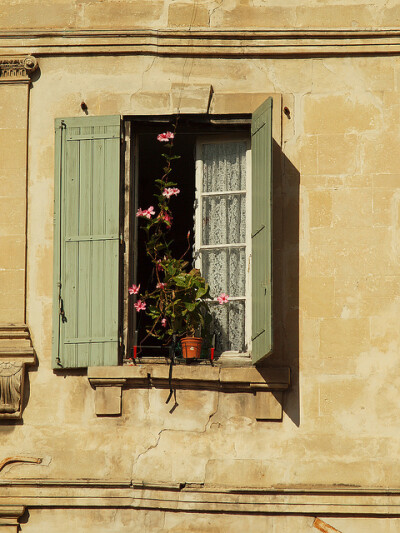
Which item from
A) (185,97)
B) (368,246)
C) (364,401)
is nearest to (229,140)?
(185,97)

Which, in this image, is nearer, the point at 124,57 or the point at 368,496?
the point at 368,496

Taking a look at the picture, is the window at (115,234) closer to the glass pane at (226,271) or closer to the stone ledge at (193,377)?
the glass pane at (226,271)

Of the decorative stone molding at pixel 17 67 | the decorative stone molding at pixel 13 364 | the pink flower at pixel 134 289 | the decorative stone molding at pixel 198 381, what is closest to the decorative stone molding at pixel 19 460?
the decorative stone molding at pixel 13 364

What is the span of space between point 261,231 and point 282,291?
528 mm

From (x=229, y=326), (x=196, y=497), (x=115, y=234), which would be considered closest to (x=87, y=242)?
(x=115, y=234)

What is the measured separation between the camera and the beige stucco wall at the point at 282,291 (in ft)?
43.9

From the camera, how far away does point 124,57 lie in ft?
46.8

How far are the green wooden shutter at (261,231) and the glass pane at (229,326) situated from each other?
0.46 metres

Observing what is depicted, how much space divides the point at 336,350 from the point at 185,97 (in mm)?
2352

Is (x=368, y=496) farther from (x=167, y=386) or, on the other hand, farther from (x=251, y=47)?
(x=251, y=47)

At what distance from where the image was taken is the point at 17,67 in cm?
1425

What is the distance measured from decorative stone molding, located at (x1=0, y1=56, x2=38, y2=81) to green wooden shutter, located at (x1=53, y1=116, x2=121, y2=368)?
1.60ft

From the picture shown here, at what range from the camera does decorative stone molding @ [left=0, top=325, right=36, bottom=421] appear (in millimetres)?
13617

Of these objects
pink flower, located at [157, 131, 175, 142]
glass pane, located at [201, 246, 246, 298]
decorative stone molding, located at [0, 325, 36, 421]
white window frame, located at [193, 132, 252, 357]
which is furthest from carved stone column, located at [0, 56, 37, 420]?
glass pane, located at [201, 246, 246, 298]
